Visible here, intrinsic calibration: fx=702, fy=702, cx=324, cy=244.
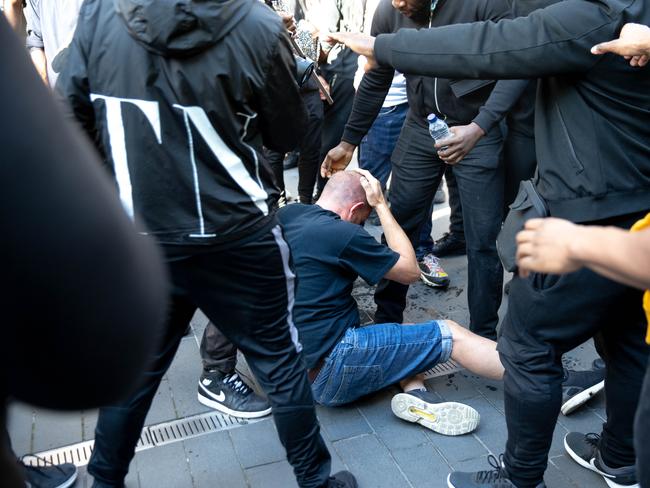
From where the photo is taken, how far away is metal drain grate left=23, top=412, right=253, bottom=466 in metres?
2.92

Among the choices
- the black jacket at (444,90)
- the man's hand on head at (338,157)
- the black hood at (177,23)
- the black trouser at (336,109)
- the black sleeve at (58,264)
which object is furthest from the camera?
the black trouser at (336,109)

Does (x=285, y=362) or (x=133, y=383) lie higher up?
(x=133, y=383)

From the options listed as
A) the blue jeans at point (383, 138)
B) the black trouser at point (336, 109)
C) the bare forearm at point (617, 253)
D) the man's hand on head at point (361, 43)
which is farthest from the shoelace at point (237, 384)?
the black trouser at point (336, 109)

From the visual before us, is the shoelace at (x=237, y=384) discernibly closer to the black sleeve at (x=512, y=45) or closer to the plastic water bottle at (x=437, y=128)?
the plastic water bottle at (x=437, y=128)

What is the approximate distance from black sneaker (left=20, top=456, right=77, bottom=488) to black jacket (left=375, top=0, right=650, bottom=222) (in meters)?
2.09

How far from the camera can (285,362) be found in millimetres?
2379

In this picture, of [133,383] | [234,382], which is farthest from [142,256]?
[234,382]

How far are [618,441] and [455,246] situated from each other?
97.8 inches

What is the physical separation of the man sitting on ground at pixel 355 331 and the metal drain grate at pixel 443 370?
0.30 meters

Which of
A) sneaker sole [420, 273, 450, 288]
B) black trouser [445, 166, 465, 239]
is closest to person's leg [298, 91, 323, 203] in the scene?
black trouser [445, 166, 465, 239]

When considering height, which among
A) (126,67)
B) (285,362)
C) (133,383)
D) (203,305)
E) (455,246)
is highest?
(126,67)

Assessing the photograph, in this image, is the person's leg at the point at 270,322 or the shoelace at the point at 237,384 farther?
the shoelace at the point at 237,384

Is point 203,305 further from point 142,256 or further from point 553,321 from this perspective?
point 142,256

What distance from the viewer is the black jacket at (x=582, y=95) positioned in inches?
83.2
